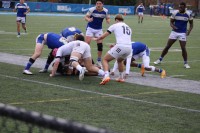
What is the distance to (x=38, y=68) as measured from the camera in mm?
14984

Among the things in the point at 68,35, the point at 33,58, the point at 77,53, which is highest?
the point at 68,35

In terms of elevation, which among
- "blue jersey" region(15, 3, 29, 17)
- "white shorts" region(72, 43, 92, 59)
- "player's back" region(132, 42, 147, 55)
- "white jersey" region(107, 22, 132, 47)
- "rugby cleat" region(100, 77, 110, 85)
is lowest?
"rugby cleat" region(100, 77, 110, 85)

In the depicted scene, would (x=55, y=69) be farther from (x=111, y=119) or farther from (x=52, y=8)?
(x=52, y=8)

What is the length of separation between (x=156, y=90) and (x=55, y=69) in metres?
2.75

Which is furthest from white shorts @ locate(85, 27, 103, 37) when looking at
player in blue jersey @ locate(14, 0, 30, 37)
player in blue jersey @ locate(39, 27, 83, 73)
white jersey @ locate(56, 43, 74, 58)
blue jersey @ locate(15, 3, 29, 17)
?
blue jersey @ locate(15, 3, 29, 17)

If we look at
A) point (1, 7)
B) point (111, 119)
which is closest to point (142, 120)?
point (111, 119)

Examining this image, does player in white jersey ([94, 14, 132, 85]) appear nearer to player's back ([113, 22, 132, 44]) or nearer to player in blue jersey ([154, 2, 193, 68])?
player's back ([113, 22, 132, 44])

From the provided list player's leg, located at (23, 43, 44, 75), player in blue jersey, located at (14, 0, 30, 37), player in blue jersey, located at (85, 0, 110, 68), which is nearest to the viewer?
player's leg, located at (23, 43, 44, 75)

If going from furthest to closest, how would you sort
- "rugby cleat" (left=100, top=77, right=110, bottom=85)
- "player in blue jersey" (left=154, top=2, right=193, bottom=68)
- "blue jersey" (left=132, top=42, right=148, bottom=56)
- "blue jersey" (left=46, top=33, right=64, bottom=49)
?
"player in blue jersey" (left=154, top=2, right=193, bottom=68)
"blue jersey" (left=132, top=42, right=148, bottom=56)
"blue jersey" (left=46, top=33, right=64, bottom=49)
"rugby cleat" (left=100, top=77, right=110, bottom=85)

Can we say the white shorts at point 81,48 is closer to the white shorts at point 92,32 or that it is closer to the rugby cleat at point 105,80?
the rugby cleat at point 105,80

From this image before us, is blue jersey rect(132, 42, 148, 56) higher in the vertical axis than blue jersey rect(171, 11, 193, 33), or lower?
lower

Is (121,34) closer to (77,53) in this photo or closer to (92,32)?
(77,53)

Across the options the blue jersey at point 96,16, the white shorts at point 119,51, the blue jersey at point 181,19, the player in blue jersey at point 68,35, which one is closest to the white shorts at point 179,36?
the blue jersey at point 181,19

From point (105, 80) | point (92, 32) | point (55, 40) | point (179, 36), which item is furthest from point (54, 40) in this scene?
point (179, 36)
